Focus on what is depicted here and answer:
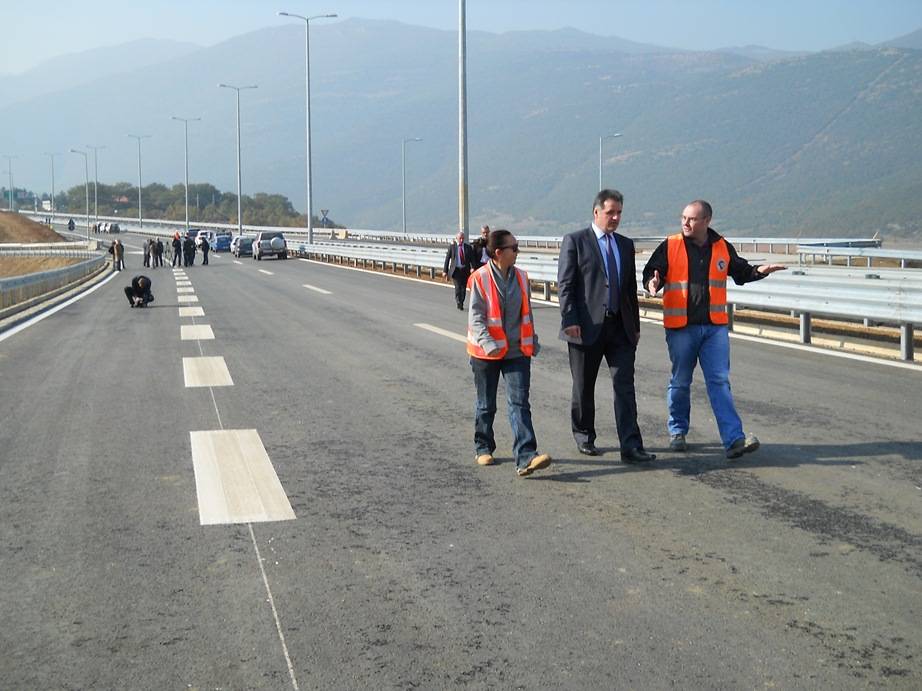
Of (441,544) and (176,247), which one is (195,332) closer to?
(441,544)

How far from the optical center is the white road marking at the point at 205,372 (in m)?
12.2

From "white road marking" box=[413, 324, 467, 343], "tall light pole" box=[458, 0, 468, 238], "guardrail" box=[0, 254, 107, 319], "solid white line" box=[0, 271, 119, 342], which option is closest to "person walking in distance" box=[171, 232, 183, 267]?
"guardrail" box=[0, 254, 107, 319]

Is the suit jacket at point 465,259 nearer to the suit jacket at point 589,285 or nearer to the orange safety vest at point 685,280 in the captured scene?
the orange safety vest at point 685,280

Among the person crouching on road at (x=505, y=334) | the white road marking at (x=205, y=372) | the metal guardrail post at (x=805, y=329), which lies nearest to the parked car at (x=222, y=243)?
the white road marking at (x=205, y=372)

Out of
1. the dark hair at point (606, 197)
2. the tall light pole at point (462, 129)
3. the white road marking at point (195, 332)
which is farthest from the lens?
the tall light pole at point (462, 129)

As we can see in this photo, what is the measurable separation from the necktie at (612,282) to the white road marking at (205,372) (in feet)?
17.3

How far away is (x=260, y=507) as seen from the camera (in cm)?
681

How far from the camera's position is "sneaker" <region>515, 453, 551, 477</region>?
7.46 meters

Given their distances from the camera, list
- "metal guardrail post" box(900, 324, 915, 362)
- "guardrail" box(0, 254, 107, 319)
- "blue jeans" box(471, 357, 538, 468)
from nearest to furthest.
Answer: "blue jeans" box(471, 357, 538, 468) → "metal guardrail post" box(900, 324, 915, 362) → "guardrail" box(0, 254, 107, 319)

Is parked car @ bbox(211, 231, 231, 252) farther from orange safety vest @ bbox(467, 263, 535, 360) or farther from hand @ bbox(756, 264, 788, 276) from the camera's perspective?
orange safety vest @ bbox(467, 263, 535, 360)

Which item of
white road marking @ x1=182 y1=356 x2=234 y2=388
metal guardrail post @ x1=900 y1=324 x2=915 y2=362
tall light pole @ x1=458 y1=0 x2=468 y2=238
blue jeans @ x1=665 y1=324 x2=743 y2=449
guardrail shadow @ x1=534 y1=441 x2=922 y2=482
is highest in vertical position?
tall light pole @ x1=458 y1=0 x2=468 y2=238

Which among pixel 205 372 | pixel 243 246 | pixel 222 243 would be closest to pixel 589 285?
pixel 205 372

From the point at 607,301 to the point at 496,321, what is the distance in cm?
78

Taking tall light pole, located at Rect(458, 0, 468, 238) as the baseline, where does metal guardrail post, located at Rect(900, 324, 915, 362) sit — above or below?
below
